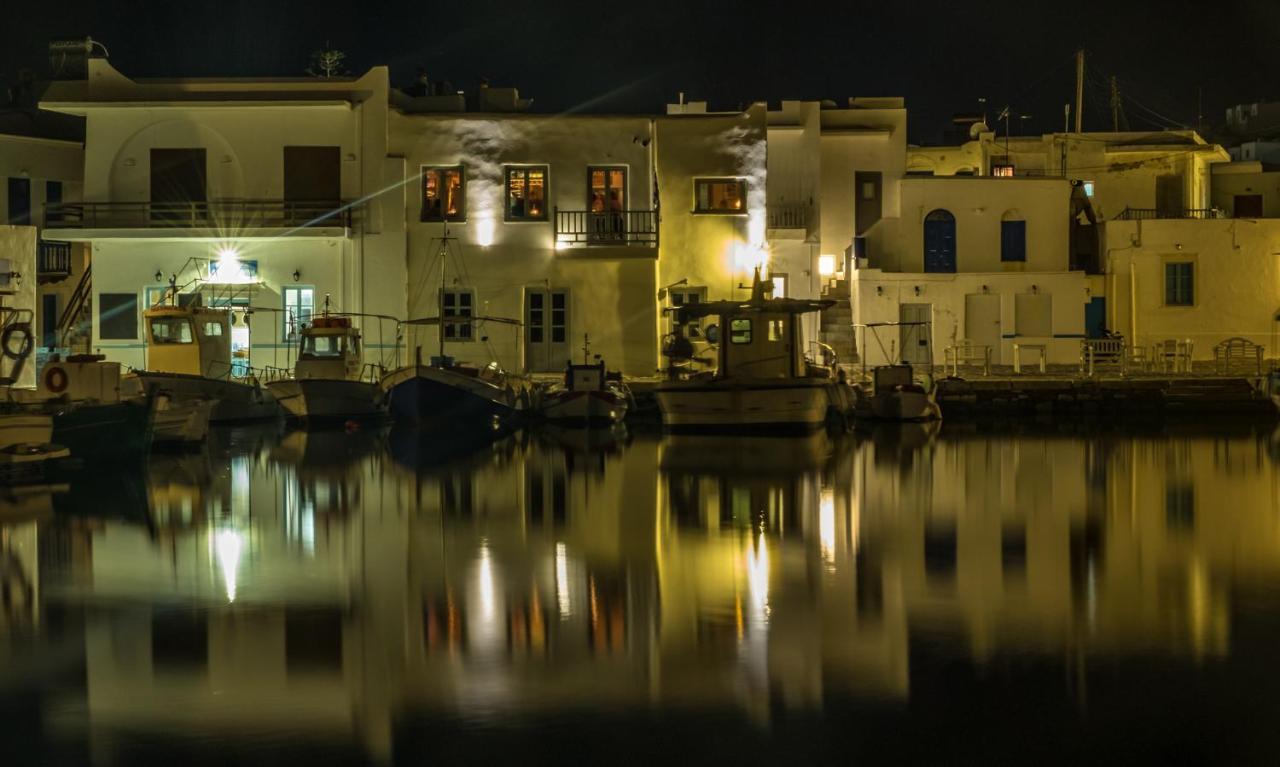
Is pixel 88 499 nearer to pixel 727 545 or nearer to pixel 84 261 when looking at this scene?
pixel 727 545

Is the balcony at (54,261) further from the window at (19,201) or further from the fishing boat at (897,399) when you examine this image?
the fishing boat at (897,399)

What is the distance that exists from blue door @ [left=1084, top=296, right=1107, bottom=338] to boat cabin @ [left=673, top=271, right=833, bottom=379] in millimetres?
15575

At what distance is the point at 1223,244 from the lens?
1761 inches

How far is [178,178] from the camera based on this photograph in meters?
41.2

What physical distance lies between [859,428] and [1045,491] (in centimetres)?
1483

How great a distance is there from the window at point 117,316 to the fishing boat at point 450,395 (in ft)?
27.8

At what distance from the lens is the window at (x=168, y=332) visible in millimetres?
36375

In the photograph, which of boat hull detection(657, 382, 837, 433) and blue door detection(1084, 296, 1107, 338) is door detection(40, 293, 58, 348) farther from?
blue door detection(1084, 296, 1107, 338)

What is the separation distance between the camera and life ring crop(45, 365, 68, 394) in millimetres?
24656

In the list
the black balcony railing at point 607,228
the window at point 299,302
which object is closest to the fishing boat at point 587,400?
the black balcony railing at point 607,228

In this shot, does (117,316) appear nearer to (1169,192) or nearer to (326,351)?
(326,351)

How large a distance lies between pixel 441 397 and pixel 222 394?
5618mm

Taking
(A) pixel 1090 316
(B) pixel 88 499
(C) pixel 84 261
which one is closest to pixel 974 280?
(A) pixel 1090 316

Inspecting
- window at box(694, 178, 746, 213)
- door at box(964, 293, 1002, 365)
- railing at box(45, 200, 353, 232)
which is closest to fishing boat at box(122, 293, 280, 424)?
railing at box(45, 200, 353, 232)
